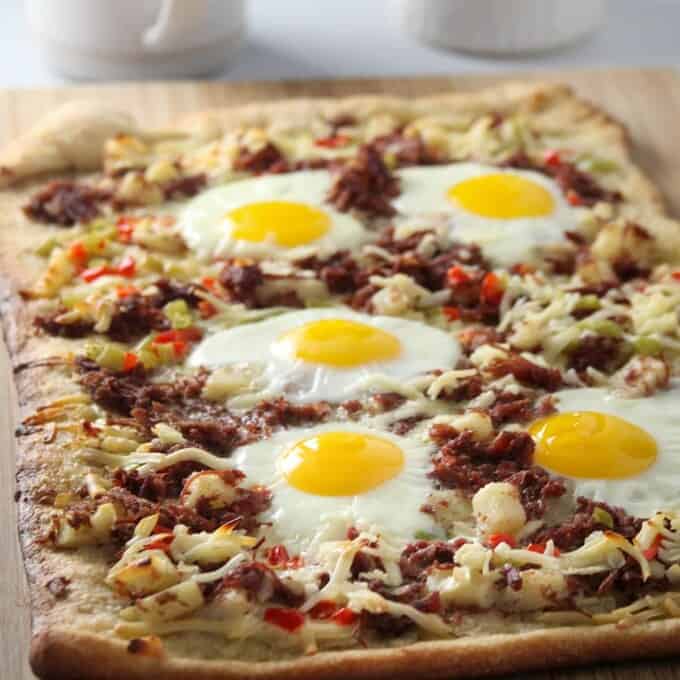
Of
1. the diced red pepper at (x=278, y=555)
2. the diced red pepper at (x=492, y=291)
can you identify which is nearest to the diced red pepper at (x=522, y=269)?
the diced red pepper at (x=492, y=291)

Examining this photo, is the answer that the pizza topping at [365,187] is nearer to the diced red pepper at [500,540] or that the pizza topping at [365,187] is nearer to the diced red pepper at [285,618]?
the diced red pepper at [500,540]

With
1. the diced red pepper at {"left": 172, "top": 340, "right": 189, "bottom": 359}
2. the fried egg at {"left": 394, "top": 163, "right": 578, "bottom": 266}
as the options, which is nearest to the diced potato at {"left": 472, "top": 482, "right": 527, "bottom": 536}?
the diced red pepper at {"left": 172, "top": 340, "right": 189, "bottom": 359}

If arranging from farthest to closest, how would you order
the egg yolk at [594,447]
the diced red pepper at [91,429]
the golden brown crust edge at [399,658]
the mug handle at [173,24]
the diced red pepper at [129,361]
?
the mug handle at [173,24] < the diced red pepper at [129,361] < the diced red pepper at [91,429] < the egg yolk at [594,447] < the golden brown crust edge at [399,658]

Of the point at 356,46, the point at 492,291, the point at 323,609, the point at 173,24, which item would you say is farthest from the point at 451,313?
the point at 356,46

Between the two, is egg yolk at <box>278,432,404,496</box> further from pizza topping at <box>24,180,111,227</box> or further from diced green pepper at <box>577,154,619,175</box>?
diced green pepper at <box>577,154,619,175</box>

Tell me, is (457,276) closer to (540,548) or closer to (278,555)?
(540,548)

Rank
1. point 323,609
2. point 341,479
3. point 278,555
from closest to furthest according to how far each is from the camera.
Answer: point 323,609 → point 278,555 → point 341,479
